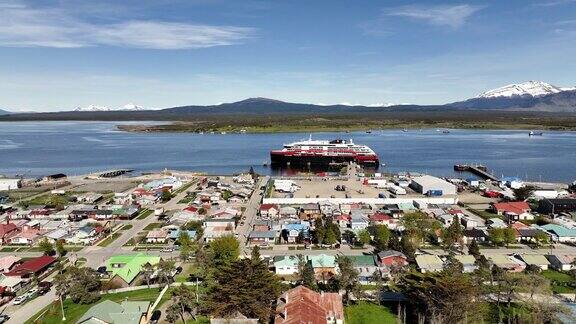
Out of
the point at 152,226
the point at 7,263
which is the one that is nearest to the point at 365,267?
the point at 152,226

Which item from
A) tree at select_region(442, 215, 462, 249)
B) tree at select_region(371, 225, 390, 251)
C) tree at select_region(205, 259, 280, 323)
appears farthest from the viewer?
tree at select_region(442, 215, 462, 249)

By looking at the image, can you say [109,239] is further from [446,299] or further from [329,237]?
[446,299]

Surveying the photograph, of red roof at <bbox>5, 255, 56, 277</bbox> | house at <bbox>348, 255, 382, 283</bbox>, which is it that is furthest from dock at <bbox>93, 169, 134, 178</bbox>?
house at <bbox>348, 255, 382, 283</bbox>

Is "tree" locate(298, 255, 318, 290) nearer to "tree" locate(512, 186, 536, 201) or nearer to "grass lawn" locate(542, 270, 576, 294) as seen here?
"grass lawn" locate(542, 270, 576, 294)

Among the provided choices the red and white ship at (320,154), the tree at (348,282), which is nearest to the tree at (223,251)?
the tree at (348,282)

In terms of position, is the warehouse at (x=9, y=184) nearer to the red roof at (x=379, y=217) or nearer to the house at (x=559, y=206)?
the red roof at (x=379, y=217)

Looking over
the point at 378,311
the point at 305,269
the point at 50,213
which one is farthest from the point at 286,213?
the point at 50,213
